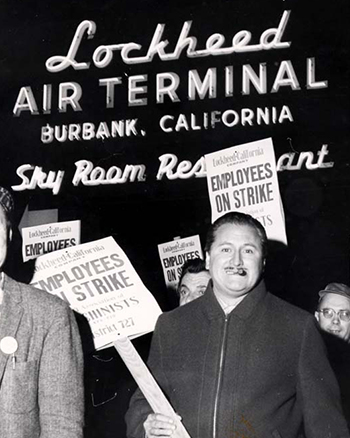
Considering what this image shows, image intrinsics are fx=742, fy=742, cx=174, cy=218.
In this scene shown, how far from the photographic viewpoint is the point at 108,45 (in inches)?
207

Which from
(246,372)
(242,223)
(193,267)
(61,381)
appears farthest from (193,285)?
(61,381)

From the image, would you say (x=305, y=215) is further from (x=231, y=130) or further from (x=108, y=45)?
(x=108, y=45)

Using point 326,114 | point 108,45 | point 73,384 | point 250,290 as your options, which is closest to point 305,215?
point 326,114

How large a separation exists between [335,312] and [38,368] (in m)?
1.92

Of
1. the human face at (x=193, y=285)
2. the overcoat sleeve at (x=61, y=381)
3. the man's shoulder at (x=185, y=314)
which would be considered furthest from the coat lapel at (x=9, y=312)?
the human face at (x=193, y=285)

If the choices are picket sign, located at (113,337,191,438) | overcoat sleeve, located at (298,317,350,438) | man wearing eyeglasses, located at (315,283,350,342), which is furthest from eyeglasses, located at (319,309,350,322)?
picket sign, located at (113,337,191,438)

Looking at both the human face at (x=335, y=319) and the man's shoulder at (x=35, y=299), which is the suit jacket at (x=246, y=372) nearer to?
the man's shoulder at (x=35, y=299)

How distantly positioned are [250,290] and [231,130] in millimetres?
3127

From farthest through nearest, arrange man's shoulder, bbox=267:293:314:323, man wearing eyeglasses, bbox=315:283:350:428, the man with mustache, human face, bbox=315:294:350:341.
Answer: human face, bbox=315:294:350:341 → man wearing eyeglasses, bbox=315:283:350:428 → man's shoulder, bbox=267:293:314:323 → the man with mustache

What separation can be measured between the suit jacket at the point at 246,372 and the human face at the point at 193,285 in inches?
32.6

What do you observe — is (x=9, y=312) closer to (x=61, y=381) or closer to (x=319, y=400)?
(x=61, y=381)

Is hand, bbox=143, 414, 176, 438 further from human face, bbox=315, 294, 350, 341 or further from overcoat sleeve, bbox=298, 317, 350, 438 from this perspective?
human face, bbox=315, 294, 350, 341

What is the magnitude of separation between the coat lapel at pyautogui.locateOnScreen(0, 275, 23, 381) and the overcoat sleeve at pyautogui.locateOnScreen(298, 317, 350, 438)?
102cm

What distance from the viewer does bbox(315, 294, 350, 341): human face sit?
3816 mm
